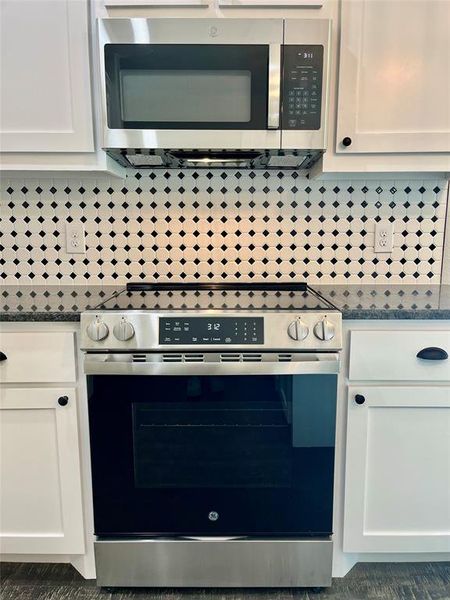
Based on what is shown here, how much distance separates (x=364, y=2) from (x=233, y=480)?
1.60 m

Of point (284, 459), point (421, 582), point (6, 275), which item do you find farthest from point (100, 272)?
point (421, 582)

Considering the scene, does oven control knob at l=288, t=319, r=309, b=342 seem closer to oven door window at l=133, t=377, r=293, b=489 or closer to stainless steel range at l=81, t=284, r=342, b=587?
stainless steel range at l=81, t=284, r=342, b=587

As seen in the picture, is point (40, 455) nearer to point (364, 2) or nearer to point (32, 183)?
point (32, 183)

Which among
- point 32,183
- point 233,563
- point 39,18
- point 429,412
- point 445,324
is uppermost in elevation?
point 39,18

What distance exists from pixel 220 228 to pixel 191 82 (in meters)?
0.60

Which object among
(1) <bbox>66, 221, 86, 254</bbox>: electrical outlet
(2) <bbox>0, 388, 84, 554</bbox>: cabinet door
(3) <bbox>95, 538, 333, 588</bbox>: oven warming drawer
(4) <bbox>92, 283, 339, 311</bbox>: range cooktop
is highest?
(1) <bbox>66, 221, 86, 254</bbox>: electrical outlet

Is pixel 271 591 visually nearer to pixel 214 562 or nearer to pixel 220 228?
pixel 214 562

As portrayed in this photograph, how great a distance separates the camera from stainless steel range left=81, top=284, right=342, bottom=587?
1285 mm

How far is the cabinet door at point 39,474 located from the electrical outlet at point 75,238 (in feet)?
2.27

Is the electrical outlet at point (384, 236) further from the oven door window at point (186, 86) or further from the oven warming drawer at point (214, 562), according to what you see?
the oven warming drawer at point (214, 562)

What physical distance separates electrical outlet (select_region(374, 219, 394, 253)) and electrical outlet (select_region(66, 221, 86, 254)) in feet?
4.12

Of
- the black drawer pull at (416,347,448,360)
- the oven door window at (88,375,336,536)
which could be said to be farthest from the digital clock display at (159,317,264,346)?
the black drawer pull at (416,347,448,360)

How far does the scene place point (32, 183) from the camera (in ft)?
5.93

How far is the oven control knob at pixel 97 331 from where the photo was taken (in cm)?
128
